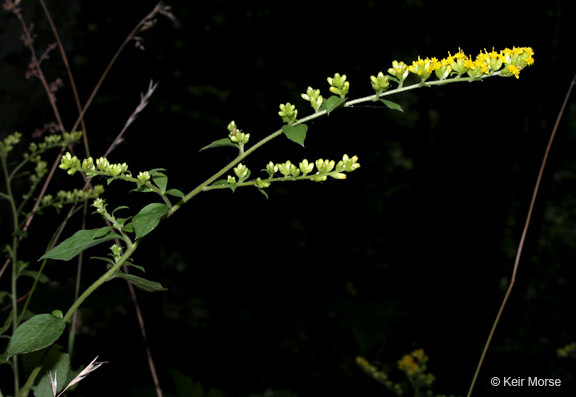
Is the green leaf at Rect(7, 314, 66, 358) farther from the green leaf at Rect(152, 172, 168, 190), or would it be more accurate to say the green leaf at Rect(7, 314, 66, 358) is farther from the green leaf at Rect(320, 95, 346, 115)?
the green leaf at Rect(320, 95, 346, 115)

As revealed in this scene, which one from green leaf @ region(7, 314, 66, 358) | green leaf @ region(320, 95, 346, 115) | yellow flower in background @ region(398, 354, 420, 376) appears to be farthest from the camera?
yellow flower in background @ region(398, 354, 420, 376)

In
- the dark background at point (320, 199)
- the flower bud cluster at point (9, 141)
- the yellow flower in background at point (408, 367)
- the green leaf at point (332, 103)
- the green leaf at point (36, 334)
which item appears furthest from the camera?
the dark background at point (320, 199)

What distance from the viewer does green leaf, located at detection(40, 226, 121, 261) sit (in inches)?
27.4

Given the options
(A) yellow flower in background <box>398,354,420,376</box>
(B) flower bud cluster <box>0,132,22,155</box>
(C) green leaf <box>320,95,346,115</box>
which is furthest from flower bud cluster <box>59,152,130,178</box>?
(A) yellow flower in background <box>398,354,420,376</box>

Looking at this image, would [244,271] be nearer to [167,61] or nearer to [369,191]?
[369,191]

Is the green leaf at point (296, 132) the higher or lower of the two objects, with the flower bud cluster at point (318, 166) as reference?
higher

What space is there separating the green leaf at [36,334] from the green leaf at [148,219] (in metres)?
0.19

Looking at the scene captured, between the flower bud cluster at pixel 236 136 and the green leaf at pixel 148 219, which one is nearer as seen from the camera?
the green leaf at pixel 148 219

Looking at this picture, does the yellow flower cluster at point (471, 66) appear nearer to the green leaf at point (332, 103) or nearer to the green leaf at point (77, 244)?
the green leaf at point (332, 103)

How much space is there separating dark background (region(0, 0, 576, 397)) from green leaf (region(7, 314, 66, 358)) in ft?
5.95

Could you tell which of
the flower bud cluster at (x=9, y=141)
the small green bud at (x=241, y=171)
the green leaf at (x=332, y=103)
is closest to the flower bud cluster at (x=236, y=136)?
the small green bud at (x=241, y=171)

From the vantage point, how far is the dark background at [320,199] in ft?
8.66

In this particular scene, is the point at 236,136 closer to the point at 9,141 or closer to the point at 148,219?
the point at 148,219

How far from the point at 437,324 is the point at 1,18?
8.55 ft
